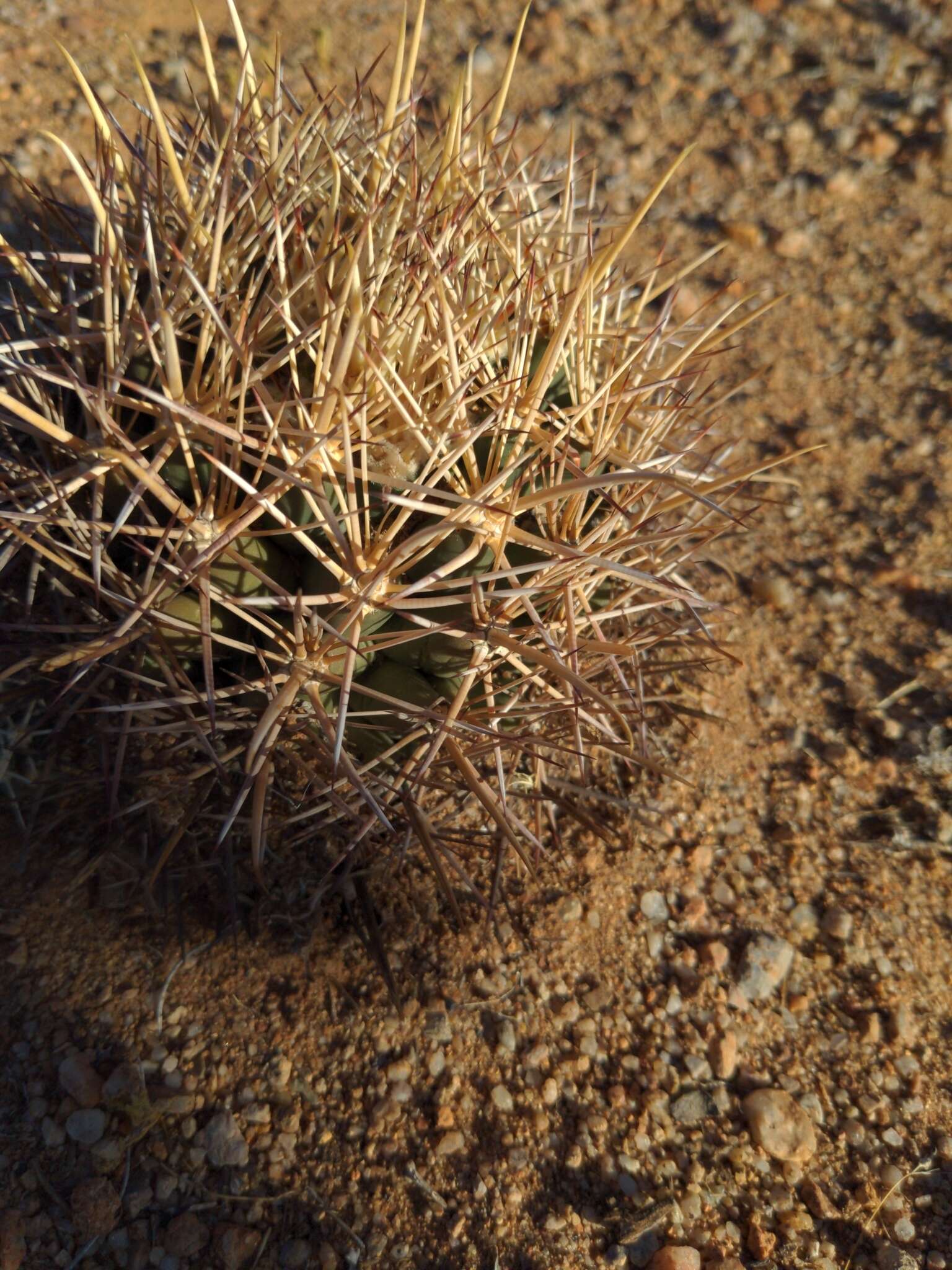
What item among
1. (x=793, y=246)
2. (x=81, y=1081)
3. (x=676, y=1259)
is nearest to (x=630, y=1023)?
(x=676, y=1259)

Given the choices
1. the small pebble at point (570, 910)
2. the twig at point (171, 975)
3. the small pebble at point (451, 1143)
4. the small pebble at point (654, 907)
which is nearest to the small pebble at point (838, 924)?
the small pebble at point (654, 907)

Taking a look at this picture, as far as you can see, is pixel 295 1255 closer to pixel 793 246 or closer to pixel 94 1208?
pixel 94 1208

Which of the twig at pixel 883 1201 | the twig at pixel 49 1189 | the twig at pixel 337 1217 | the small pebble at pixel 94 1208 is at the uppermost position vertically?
the twig at pixel 883 1201

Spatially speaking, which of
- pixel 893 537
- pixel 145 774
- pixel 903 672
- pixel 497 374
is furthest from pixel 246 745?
pixel 893 537

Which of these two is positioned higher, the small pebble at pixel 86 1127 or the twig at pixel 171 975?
the twig at pixel 171 975

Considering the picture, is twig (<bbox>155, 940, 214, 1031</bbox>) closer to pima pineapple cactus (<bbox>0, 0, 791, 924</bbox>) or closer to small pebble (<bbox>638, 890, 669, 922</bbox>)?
pima pineapple cactus (<bbox>0, 0, 791, 924</bbox>)

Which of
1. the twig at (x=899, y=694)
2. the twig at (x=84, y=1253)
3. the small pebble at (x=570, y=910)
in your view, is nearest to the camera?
the twig at (x=84, y=1253)

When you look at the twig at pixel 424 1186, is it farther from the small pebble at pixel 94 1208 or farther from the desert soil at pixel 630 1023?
the small pebble at pixel 94 1208
